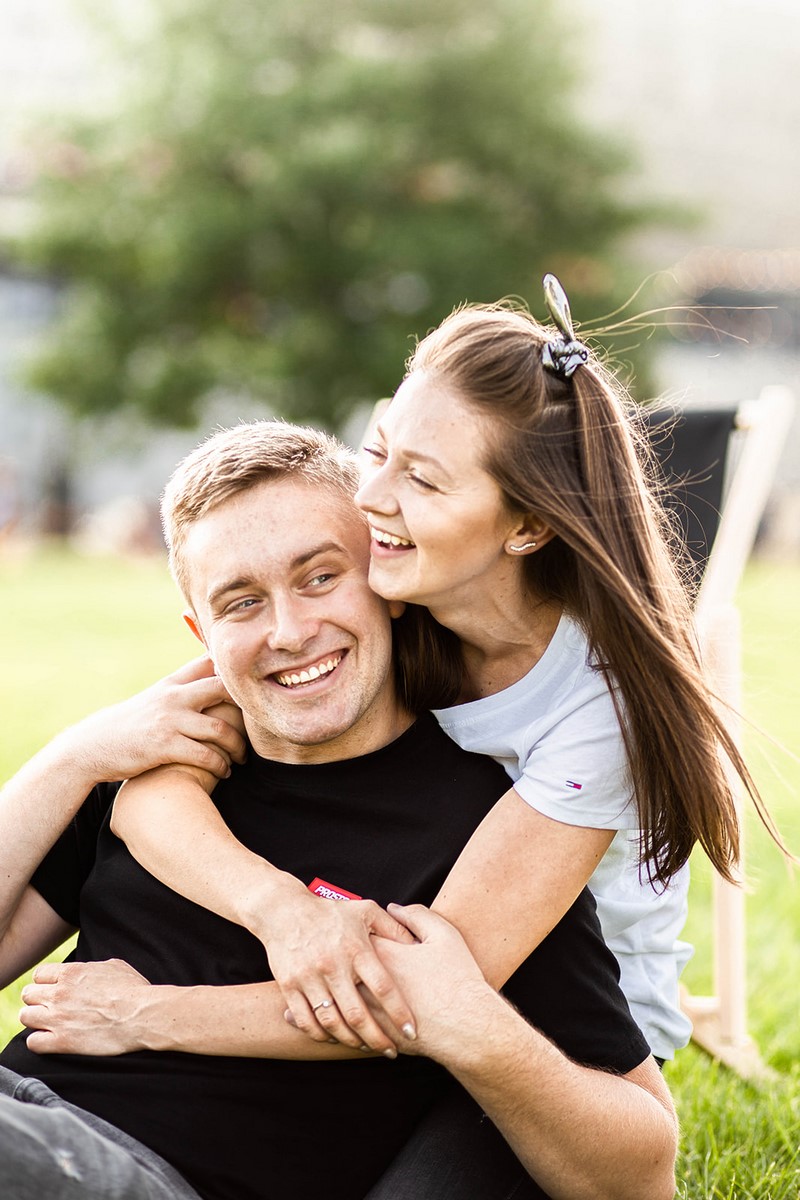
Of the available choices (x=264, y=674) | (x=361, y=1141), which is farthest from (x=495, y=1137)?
(x=264, y=674)

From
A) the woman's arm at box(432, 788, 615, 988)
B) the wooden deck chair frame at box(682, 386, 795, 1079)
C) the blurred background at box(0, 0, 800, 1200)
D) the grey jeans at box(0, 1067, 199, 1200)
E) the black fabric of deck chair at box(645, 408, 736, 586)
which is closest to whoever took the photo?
the grey jeans at box(0, 1067, 199, 1200)

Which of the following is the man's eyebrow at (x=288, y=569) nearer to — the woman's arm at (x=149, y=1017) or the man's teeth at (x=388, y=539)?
the man's teeth at (x=388, y=539)

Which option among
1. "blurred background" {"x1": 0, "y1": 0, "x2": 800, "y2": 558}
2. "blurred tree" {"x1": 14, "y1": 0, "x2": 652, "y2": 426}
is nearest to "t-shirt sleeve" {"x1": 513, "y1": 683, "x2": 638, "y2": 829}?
"blurred background" {"x1": 0, "y1": 0, "x2": 800, "y2": 558}

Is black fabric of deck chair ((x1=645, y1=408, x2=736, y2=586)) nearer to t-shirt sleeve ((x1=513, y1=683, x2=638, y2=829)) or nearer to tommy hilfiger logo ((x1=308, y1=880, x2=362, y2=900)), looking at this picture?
t-shirt sleeve ((x1=513, y1=683, x2=638, y2=829))

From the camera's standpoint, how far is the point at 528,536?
7.88 ft

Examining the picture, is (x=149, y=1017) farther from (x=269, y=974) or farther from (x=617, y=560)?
(x=617, y=560)

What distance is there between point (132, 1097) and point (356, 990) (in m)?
0.45

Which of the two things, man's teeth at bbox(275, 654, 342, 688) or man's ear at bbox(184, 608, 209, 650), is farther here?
man's ear at bbox(184, 608, 209, 650)

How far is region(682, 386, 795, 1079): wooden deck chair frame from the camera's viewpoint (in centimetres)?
371

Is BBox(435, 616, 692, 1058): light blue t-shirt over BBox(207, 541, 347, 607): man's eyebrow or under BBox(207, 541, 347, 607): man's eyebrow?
under

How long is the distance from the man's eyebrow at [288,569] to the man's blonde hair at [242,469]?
13cm

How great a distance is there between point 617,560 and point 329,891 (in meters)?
0.77

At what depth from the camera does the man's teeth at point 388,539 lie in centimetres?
234

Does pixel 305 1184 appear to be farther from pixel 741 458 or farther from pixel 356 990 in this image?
pixel 741 458
